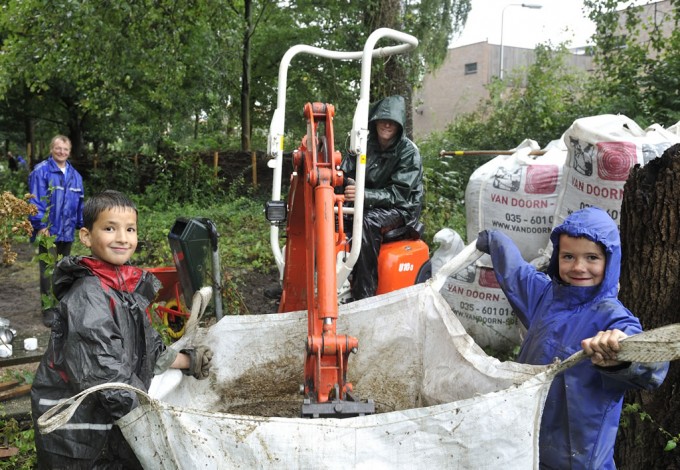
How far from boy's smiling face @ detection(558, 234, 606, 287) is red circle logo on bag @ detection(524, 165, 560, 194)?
5.98 ft

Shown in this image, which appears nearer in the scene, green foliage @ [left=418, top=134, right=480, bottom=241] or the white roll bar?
the white roll bar

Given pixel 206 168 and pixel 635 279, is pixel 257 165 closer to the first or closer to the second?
pixel 206 168

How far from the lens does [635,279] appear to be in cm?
293

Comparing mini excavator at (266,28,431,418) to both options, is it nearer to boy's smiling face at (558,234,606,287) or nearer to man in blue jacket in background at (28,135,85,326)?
boy's smiling face at (558,234,606,287)

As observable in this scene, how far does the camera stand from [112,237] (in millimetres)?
2328

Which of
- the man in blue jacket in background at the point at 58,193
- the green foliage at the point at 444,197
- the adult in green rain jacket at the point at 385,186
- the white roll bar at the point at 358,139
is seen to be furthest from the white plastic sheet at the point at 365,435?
the green foliage at the point at 444,197

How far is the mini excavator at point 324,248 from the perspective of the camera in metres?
2.36

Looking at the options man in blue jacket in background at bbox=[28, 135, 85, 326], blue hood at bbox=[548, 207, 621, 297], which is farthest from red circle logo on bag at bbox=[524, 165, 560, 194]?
man in blue jacket in background at bbox=[28, 135, 85, 326]

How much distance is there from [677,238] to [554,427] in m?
1.19

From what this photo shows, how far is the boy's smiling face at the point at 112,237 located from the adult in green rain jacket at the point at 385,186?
1.58 m

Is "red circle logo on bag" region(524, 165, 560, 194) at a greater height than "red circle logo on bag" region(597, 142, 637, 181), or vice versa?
"red circle logo on bag" region(597, 142, 637, 181)

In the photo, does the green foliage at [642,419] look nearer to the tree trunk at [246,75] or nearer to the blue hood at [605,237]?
the blue hood at [605,237]

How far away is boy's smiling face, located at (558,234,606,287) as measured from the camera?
2176 mm

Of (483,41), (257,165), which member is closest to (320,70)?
(257,165)
